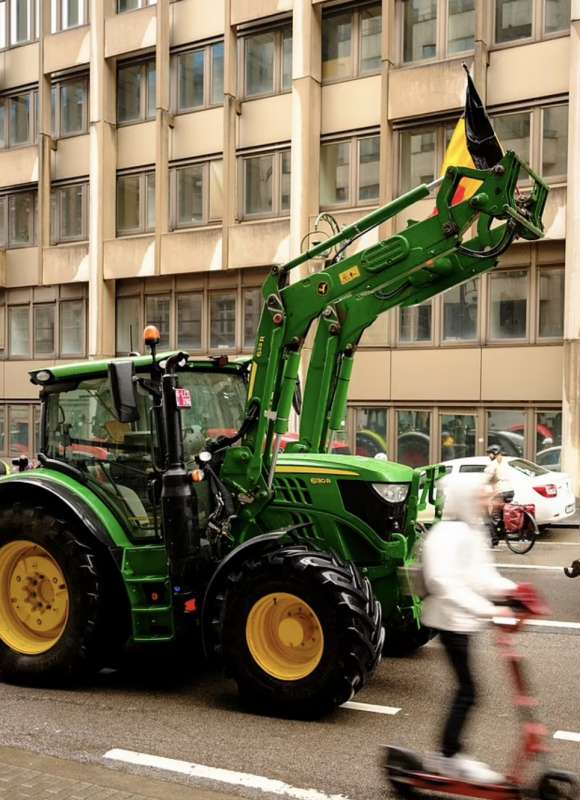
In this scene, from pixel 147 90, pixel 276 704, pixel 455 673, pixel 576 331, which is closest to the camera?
pixel 455 673

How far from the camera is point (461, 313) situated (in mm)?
21984

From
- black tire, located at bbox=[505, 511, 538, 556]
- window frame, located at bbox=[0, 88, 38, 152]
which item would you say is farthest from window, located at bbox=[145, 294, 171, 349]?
black tire, located at bbox=[505, 511, 538, 556]

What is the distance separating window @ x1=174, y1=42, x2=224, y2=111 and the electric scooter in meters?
22.8

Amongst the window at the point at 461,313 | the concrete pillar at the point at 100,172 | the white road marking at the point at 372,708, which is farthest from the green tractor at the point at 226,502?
the concrete pillar at the point at 100,172

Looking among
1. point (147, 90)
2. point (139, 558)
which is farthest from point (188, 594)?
point (147, 90)

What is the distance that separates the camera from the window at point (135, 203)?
26625mm

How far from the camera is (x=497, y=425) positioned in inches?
847

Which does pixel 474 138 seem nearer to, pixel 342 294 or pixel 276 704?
pixel 342 294

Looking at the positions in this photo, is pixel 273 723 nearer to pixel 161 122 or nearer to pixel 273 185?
pixel 273 185

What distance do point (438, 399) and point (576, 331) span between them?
12.3 feet

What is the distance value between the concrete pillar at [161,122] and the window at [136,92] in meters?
0.86

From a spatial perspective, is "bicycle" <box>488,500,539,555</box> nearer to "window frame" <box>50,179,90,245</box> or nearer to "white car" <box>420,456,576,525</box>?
"white car" <box>420,456,576,525</box>

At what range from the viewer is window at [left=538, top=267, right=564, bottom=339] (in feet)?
68.7

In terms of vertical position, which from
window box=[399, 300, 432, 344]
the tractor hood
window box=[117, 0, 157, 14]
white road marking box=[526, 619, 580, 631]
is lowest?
white road marking box=[526, 619, 580, 631]
